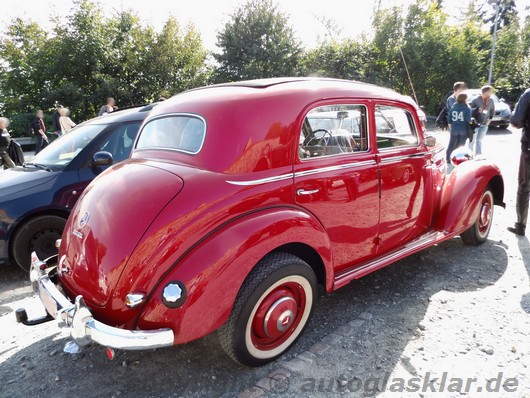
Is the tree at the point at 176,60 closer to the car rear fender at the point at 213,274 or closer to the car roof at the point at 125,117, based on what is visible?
the car roof at the point at 125,117

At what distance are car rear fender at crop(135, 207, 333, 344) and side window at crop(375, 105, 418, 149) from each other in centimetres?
146

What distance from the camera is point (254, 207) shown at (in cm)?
227

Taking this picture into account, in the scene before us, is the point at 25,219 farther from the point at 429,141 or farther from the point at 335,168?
the point at 429,141

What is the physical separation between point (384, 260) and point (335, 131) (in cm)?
114

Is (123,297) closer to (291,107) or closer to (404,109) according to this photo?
(291,107)

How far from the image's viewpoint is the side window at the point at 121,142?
168 inches

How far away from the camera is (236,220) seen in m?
2.17

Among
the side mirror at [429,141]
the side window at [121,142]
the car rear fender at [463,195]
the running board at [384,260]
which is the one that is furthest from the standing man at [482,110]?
the side window at [121,142]

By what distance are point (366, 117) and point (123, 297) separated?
7.29 ft

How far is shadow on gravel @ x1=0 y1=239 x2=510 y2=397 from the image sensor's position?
7.41 feet

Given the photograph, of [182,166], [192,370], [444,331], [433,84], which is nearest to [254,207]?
[182,166]

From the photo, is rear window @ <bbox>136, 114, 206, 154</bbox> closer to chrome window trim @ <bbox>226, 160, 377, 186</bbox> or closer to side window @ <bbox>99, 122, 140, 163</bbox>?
chrome window trim @ <bbox>226, 160, 377, 186</bbox>

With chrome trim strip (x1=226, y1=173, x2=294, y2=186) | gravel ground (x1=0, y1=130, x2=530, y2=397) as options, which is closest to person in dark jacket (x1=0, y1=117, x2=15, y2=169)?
gravel ground (x1=0, y1=130, x2=530, y2=397)

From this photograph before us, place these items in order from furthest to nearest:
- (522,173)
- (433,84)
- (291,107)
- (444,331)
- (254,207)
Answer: (433,84) → (522,173) → (444,331) → (291,107) → (254,207)
